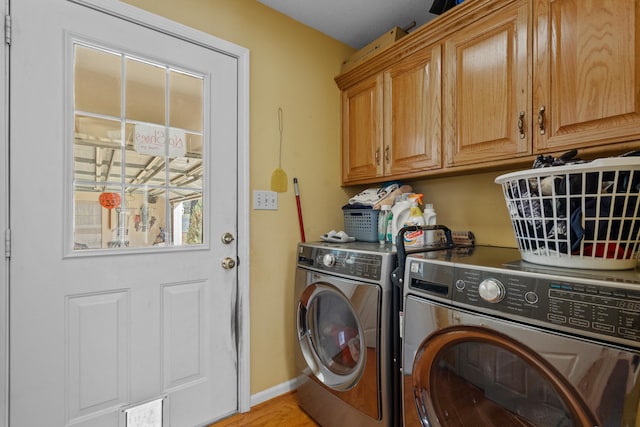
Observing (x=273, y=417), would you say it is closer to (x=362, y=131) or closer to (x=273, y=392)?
(x=273, y=392)

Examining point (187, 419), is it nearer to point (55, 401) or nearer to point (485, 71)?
point (55, 401)

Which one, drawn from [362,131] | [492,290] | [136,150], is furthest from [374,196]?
[136,150]

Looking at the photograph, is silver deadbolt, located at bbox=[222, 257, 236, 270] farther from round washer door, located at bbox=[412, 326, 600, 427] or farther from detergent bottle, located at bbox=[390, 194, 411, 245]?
round washer door, located at bbox=[412, 326, 600, 427]

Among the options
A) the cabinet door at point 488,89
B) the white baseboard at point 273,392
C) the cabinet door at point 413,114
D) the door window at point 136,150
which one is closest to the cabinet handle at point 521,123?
the cabinet door at point 488,89

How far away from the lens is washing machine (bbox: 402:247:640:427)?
27.2 inches

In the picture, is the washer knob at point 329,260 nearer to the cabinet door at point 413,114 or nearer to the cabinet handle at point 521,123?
the cabinet door at point 413,114

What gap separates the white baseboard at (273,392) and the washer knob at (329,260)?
93 centimetres

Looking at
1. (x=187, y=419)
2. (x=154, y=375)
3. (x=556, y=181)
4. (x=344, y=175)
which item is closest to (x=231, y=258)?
(x=154, y=375)

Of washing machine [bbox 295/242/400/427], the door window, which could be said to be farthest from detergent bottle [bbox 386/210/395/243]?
the door window

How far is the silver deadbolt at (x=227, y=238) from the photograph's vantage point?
5.43ft

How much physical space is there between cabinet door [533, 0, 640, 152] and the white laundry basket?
36 centimetres

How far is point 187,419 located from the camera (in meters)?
1.54

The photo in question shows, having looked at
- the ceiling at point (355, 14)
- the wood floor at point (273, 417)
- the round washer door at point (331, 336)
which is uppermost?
the ceiling at point (355, 14)

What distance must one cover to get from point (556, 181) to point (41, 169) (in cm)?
184
